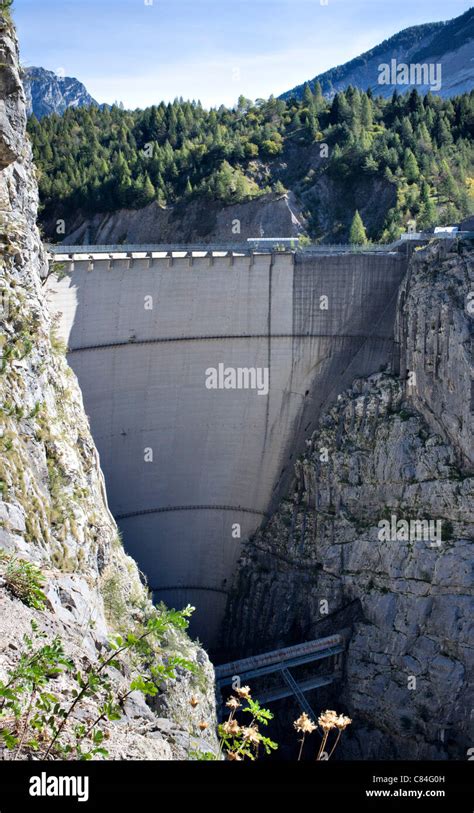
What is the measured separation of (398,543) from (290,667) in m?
6.47

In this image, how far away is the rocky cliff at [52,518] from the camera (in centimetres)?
1034

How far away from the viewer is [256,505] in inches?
1437

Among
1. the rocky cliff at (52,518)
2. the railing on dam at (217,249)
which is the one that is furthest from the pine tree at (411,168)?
the rocky cliff at (52,518)

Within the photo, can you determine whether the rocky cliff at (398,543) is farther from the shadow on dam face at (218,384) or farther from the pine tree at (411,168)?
the pine tree at (411,168)

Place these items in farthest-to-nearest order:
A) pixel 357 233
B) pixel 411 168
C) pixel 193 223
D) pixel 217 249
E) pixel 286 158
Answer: pixel 286 158, pixel 193 223, pixel 411 168, pixel 357 233, pixel 217 249

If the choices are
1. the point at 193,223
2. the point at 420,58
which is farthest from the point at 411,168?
the point at 420,58

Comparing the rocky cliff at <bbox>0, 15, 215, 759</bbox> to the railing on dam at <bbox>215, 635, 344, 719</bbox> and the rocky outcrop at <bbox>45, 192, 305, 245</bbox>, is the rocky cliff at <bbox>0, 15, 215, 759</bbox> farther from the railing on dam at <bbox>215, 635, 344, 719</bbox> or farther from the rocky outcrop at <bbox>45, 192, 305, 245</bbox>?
the rocky outcrop at <bbox>45, 192, 305, 245</bbox>

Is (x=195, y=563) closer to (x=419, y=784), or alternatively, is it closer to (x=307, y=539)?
(x=307, y=539)

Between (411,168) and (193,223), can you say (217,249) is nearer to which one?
(193,223)

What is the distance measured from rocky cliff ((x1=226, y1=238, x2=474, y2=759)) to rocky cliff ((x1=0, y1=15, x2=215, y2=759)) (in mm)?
10690

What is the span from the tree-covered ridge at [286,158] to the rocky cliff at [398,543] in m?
15.0

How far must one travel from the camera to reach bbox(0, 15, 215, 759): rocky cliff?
33.9 ft

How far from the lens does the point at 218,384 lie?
3534 centimetres

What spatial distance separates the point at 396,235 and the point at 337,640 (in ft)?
76.4
